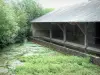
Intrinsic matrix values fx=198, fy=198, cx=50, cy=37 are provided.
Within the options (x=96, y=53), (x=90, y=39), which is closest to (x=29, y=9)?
(x=90, y=39)

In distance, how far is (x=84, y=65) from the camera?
31.4ft

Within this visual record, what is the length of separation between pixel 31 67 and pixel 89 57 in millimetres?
3241

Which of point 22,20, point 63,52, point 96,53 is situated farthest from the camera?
point 22,20

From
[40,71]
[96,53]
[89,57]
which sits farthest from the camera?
[96,53]

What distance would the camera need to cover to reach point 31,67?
951 cm

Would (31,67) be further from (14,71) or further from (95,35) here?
(95,35)

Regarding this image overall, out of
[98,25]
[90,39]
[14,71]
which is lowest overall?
[14,71]

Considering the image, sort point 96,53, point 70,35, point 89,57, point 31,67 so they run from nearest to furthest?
point 31,67 < point 89,57 < point 96,53 < point 70,35

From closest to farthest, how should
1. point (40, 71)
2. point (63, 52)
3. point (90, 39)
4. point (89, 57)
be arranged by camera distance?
point (40, 71), point (89, 57), point (63, 52), point (90, 39)

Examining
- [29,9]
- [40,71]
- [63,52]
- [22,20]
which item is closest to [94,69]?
[40,71]

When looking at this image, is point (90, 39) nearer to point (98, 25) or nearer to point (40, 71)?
point (98, 25)

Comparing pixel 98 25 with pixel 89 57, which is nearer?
pixel 89 57

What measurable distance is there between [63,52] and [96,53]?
285 centimetres

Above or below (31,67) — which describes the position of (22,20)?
above
